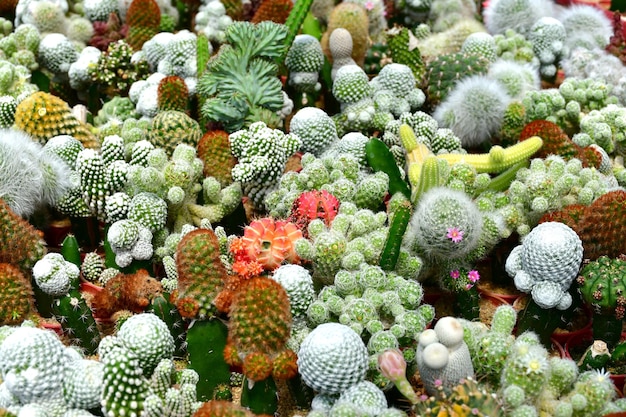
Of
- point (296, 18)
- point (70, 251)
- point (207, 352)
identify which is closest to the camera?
point (207, 352)

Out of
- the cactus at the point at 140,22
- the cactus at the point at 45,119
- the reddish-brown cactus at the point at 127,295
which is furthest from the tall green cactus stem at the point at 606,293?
the cactus at the point at 140,22

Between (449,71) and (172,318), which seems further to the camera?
(449,71)

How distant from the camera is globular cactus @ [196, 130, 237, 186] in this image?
312cm

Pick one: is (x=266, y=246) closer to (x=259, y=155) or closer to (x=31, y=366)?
(x=259, y=155)

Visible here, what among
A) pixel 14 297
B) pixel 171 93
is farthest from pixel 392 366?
pixel 171 93

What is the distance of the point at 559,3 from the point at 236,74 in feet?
7.25

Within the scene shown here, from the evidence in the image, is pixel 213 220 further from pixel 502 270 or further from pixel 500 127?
pixel 500 127

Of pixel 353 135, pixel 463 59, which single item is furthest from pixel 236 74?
pixel 463 59

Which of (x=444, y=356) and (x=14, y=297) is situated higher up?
(x=444, y=356)

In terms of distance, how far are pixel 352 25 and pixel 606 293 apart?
2021mm

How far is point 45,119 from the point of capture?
3186mm

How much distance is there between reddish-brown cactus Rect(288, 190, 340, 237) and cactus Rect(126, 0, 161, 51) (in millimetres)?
1618

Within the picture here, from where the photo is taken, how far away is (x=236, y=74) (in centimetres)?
339

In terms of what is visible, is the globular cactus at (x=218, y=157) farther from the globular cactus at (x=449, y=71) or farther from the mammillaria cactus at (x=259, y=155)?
the globular cactus at (x=449, y=71)
